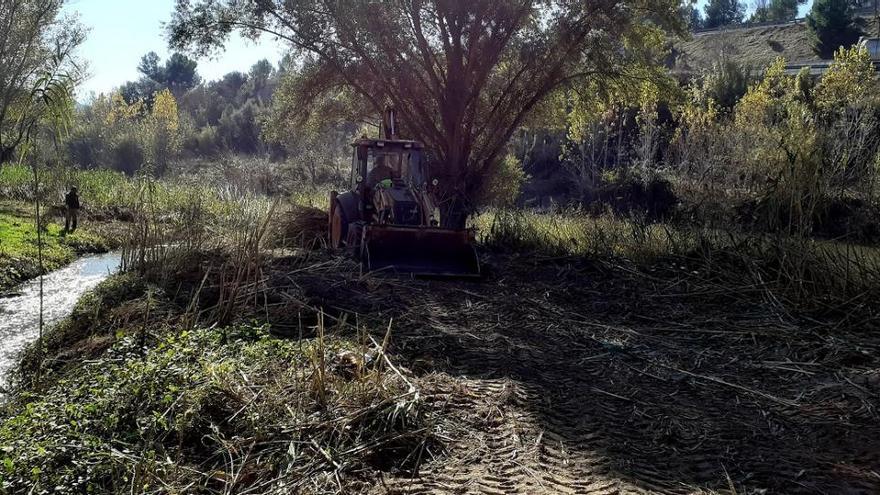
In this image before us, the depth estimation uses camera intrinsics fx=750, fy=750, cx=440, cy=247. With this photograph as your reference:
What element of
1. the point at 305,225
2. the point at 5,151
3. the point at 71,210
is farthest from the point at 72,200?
the point at 5,151

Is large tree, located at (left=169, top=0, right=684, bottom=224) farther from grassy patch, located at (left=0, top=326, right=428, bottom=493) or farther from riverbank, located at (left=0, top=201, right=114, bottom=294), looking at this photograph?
grassy patch, located at (left=0, top=326, right=428, bottom=493)

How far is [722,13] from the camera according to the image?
2977 inches

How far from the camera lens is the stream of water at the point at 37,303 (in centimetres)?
889

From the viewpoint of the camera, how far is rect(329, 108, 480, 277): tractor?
10.7 metres

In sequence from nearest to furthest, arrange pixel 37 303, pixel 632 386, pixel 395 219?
pixel 632 386, pixel 37 303, pixel 395 219

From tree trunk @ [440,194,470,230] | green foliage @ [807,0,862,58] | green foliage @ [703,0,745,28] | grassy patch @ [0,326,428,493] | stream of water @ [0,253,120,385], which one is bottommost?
stream of water @ [0,253,120,385]

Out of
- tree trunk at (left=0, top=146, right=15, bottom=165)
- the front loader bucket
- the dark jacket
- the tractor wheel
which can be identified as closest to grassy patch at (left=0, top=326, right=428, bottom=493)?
tree trunk at (left=0, top=146, right=15, bottom=165)

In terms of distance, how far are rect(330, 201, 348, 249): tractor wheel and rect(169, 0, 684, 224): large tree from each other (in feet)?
7.50

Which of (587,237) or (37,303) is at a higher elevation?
(587,237)

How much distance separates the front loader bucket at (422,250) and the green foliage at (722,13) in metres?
73.5

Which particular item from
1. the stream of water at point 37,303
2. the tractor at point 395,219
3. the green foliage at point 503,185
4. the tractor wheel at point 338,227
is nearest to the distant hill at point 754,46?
the green foliage at point 503,185

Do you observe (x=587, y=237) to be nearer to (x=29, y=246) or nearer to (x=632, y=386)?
(x=632, y=386)

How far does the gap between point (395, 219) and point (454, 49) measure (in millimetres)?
5845

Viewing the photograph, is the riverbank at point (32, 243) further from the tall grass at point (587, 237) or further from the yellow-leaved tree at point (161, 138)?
the yellow-leaved tree at point (161, 138)
